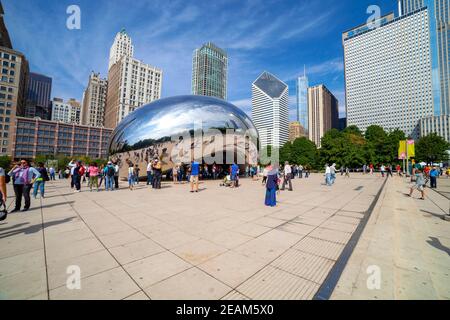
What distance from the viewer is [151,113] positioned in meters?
17.8

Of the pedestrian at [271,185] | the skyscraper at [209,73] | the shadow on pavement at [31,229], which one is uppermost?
the skyscraper at [209,73]

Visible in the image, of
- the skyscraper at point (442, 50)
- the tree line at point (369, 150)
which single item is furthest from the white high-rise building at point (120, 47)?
the skyscraper at point (442, 50)

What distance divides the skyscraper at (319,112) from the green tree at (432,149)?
119761 millimetres

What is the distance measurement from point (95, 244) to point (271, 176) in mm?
5395

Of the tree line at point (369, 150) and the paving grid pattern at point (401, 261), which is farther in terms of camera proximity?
the tree line at point (369, 150)

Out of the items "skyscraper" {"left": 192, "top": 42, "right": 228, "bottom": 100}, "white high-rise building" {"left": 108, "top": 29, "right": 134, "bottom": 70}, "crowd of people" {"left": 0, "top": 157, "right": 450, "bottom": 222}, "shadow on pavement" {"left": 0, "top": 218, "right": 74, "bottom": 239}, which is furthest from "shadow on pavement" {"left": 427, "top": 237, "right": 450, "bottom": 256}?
"white high-rise building" {"left": 108, "top": 29, "right": 134, "bottom": 70}

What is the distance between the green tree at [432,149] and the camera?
58.1 metres

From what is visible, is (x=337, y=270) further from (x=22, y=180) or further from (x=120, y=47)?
(x=120, y=47)

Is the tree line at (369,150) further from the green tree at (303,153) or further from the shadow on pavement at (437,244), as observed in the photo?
the shadow on pavement at (437,244)

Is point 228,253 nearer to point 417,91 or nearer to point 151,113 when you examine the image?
point 151,113

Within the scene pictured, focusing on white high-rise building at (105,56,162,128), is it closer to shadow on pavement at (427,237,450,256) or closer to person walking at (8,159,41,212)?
person walking at (8,159,41,212)

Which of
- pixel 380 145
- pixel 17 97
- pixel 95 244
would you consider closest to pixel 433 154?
pixel 380 145

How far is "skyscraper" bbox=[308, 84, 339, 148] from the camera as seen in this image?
598 feet

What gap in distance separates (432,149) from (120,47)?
173141mm
